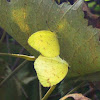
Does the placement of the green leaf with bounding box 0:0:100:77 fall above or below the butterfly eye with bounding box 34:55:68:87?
above

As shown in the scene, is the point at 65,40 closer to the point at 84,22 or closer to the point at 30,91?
the point at 84,22

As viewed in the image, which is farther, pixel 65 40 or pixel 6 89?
pixel 6 89

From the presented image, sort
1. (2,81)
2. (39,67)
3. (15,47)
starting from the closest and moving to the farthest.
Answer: (39,67) → (2,81) → (15,47)

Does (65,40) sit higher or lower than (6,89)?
higher

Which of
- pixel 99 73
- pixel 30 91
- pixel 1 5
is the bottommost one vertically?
pixel 30 91

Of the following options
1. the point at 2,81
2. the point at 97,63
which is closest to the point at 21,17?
the point at 97,63

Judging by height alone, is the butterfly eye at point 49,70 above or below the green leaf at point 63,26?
below

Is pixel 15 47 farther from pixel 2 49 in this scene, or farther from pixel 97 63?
pixel 97 63

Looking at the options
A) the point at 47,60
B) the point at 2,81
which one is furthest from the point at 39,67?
the point at 2,81

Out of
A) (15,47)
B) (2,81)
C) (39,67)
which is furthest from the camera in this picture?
(15,47)
